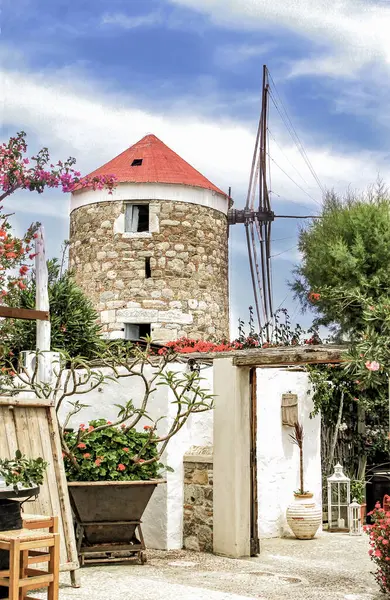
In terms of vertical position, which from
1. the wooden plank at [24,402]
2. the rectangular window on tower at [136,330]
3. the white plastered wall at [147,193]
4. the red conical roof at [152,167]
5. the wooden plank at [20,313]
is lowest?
the wooden plank at [24,402]

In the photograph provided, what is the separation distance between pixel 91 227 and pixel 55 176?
1107cm

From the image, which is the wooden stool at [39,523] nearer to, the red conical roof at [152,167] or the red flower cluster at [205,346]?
the red flower cluster at [205,346]

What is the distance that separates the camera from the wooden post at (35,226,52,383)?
10.8m

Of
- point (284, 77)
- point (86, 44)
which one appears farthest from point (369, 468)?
point (284, 77)

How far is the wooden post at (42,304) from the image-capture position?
1082 centimetres

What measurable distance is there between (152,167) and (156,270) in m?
2.90

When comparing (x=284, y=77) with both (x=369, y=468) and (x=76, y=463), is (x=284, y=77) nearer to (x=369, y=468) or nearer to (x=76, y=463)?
(x=369, y=468)

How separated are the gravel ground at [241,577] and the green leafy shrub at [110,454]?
901 mm

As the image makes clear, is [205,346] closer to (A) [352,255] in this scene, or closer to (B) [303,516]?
(A) [352,255]

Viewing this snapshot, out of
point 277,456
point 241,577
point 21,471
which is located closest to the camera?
point 21,471

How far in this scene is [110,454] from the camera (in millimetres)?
8828

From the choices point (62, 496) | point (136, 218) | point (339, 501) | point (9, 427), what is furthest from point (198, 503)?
point (136, 218)

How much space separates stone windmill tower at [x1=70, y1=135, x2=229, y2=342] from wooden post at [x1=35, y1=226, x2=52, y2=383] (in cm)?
905

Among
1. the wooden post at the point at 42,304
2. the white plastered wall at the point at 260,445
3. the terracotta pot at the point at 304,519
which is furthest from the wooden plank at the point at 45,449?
the terracotta pot at the point at 304,519
